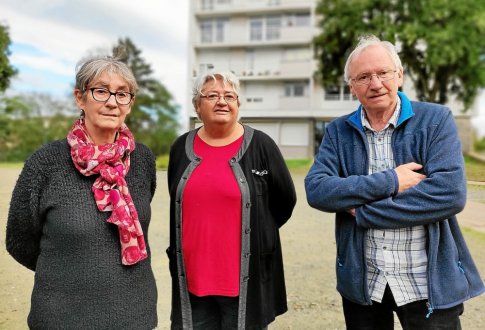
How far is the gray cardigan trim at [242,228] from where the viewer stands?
5.44 feet

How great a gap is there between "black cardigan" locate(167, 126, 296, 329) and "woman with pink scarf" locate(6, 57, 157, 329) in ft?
1.11

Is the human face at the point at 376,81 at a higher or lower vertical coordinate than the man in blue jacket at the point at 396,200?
higher

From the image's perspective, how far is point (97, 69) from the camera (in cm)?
135

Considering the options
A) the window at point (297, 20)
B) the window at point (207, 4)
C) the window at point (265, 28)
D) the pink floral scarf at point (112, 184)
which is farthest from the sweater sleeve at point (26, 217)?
the window at point (297, 20)

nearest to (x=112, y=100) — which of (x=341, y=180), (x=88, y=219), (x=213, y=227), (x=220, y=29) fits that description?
(x=88, y=219)

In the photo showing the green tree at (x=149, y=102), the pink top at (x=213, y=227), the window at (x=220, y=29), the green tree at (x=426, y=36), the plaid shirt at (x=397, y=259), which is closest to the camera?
the plaid shirt at (x=397, y=259)

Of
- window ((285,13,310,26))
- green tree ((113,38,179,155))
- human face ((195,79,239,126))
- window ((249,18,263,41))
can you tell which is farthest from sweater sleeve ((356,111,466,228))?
green tree ((113,38,179,155))

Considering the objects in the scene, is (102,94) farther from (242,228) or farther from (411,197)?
(411,197)

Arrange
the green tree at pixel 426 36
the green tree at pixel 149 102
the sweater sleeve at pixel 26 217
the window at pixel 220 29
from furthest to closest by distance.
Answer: the green tree at pixel 149 102, the window at pixel 220 29, the green tree at pixel 426 36, the sweater sleeve at pixel 26 217

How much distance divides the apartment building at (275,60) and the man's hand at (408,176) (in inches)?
36.6

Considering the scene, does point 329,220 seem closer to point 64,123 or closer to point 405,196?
point 405,196

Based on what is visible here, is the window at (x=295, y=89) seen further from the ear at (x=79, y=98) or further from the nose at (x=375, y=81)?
the ear at (x=79, y=98)

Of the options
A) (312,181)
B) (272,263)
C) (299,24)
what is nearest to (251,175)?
(312,181)

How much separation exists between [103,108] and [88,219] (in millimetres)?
414
